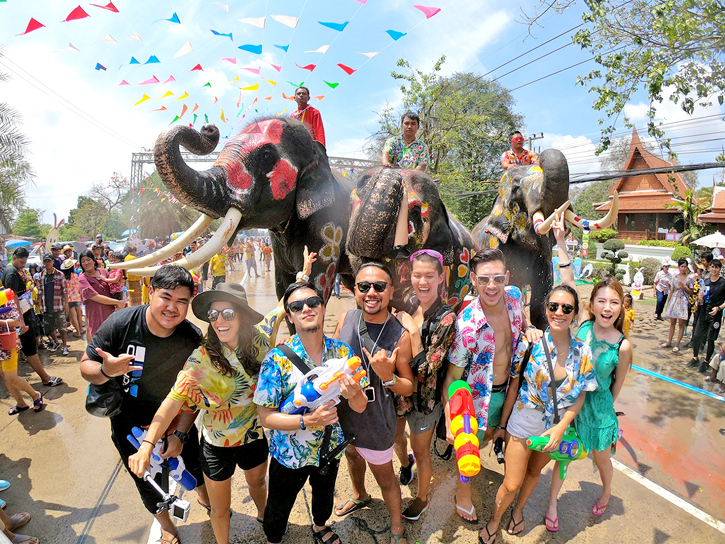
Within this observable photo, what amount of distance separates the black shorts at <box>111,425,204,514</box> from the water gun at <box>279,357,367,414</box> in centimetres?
101

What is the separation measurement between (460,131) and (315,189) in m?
17.0

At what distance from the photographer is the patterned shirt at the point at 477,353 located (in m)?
2.35

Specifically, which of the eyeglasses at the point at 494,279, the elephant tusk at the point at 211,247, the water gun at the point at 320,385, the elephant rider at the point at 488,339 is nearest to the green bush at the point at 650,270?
the elephant rider at the point at 488,339

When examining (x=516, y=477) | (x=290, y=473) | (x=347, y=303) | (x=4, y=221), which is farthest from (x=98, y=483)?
(x=4, y=221)

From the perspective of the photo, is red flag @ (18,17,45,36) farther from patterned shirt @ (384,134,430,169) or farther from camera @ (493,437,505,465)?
camera @ (493,437,505,465)

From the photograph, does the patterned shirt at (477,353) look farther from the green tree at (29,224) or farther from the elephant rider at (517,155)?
the green tree at (29,224)

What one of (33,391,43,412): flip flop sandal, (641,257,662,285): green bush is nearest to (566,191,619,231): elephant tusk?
(33,391,43,412): flip flop sandal

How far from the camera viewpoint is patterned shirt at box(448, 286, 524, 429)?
2.35m

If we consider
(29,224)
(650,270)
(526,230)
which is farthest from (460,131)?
(29,224)

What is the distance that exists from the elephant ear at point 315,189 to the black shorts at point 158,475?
1.80 metres

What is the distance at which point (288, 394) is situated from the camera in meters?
2.01

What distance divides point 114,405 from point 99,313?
11.6 feet

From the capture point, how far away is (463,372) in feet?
7.96

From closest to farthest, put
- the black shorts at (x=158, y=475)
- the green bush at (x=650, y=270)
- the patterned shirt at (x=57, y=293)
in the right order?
the black shorts at (x=158, y=475) → the patterned shirt at (x=57, y=293) → the green bush at (x=650, y=270)
